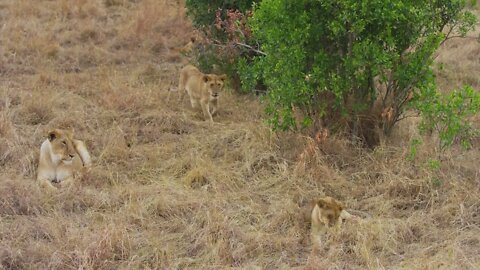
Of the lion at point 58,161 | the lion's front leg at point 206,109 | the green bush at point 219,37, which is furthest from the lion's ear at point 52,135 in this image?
the green bush at point 219,37

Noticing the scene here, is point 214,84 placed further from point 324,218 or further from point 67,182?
point 324,218

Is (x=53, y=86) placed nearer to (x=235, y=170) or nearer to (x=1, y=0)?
(x=235, y=170)

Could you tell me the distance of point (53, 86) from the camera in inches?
347

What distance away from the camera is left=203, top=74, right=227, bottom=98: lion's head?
8.03 meters

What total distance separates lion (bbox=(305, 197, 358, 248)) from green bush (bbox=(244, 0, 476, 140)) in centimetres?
137

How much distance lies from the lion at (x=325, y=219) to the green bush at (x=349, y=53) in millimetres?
1371

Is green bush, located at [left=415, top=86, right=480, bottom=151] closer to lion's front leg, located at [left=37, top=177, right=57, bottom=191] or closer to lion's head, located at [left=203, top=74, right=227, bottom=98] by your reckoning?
lion's head, located at [left=203, top=74, right=227, bottom=98]

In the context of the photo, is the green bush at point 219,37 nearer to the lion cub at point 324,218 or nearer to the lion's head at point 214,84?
the lion's head at point 214,84

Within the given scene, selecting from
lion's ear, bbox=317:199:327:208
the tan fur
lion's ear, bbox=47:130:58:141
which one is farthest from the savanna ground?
the tan fur

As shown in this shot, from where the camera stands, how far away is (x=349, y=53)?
629 centimetres

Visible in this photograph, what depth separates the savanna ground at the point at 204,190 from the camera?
502 cm

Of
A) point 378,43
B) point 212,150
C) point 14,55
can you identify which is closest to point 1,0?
point 14,55

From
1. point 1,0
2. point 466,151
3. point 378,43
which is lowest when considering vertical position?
point 1,0

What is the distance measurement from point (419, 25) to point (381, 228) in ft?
6.77
